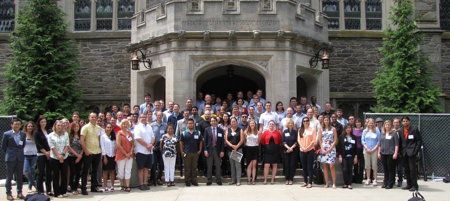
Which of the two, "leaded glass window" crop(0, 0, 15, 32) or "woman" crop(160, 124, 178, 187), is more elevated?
"leaded glass window" crop(0, 0, 15, 32)

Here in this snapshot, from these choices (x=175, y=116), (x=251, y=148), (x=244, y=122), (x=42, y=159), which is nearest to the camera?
(x=42, y=159)

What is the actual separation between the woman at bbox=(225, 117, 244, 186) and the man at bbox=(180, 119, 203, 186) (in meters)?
0.71

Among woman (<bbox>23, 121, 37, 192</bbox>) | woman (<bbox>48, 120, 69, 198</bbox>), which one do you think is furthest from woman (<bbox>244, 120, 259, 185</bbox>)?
woman (<bbox>23, 121, 37, 192</bbox>)

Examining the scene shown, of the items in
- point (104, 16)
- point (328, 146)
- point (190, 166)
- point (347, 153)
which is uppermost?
point (104, 16)

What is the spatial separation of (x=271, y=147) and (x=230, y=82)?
18.9 ft

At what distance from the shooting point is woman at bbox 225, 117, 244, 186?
1230 cm

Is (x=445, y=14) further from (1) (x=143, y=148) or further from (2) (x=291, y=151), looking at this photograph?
(1) (x=143, y=148)

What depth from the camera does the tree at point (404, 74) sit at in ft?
59.6

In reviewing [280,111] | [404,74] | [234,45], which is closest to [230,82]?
[234,45]

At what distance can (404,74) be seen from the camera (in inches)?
721

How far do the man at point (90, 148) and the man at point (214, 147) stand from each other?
2401 millimetres

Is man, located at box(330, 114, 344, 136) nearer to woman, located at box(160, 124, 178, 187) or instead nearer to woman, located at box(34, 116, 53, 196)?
woman, located at box(160, 124, 178, 187)

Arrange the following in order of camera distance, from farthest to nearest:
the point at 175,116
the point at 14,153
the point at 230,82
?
the point at 230,82, the point at 175,116, the point at 14,153

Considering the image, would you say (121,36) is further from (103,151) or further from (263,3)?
(103,151)
